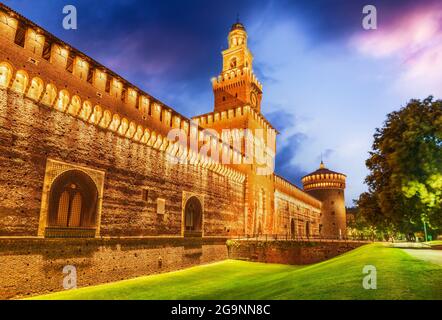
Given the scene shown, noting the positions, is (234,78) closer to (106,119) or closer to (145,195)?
(145,195)

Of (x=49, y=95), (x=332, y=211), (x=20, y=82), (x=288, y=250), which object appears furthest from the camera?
(x=332, y=211)

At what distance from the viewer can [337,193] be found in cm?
5497

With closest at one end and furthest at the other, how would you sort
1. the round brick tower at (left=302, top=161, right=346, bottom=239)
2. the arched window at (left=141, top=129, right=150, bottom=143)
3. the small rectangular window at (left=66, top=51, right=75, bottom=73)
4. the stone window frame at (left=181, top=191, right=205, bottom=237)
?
1. the small rectangular window at (left=66, top=51, right=75, bottom=73)
2. the arched window at (left=141, top=129, right=150, bottom=143)
3. the stone window frame at (left=181, top=191, right=205, bottom=237)
4. the round brick tower at (left=302, top=161, right=346, bottom=239)

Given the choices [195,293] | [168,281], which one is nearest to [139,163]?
[168,281]

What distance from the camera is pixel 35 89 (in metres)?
10.9

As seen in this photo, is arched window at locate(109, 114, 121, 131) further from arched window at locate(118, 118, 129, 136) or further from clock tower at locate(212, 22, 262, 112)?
clock tower at locate(212, 22, 262, 112)

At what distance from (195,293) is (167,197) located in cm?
718

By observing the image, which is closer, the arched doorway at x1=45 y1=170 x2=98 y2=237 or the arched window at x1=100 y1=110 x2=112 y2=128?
the arched doorway at x1=45 y1=170 x2=98 y2=237

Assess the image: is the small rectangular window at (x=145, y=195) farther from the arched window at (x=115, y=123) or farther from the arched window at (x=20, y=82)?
the arched window at (x=20, y=82)

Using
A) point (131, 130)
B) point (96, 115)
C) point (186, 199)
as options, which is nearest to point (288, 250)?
point (186, 199)

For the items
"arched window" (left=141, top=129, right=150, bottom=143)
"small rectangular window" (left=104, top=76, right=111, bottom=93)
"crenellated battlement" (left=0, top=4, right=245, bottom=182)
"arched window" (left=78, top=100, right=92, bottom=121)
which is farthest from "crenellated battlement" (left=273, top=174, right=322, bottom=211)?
"arched window" (left=78, top=100, right=92, bottom=121)

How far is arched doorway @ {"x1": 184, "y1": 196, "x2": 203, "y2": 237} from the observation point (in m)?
19.3

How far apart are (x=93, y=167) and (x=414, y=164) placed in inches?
604

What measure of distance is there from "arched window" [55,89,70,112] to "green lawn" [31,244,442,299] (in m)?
7.42
